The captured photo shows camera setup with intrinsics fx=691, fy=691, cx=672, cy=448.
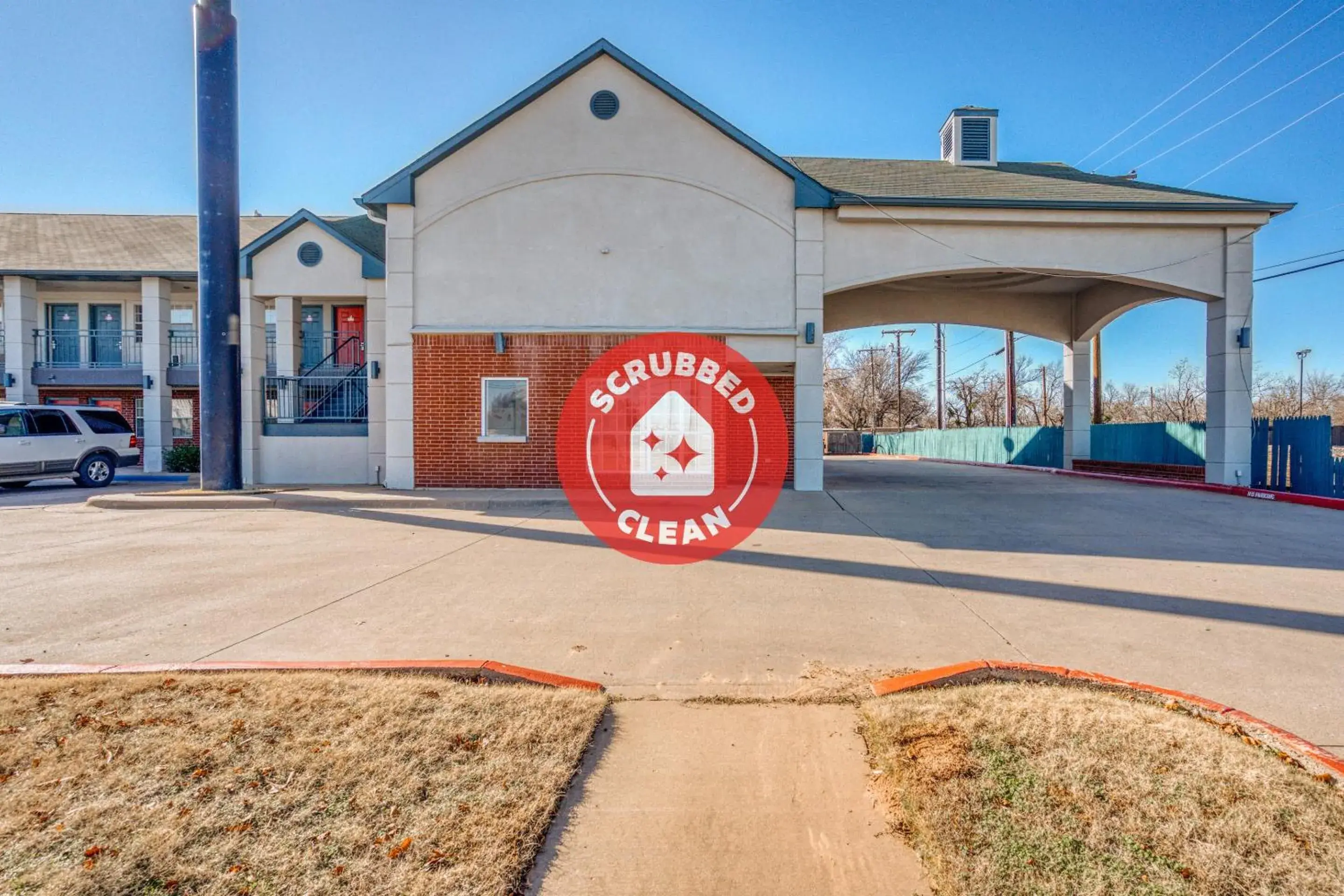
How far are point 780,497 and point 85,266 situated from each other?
72.1 ft

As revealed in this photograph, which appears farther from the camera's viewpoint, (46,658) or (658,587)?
(658,587)

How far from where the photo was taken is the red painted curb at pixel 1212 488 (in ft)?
42.2

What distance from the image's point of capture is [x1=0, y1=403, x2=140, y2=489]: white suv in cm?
1548

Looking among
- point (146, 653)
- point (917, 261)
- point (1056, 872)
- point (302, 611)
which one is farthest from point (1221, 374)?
point (146, 653)

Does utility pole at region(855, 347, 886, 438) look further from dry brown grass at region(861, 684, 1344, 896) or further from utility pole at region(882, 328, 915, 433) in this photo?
dry brown grass at region(861, 684, 1344, 896)

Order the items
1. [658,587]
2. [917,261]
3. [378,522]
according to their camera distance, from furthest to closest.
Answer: [917,261]
[378,522]
[658,587]

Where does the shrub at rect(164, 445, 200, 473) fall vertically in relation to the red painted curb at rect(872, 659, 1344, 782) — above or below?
above

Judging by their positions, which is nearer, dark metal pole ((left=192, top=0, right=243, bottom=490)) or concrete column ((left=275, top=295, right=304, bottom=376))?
dark metal pole ((left=192, top=0, right=243, bottom=490))

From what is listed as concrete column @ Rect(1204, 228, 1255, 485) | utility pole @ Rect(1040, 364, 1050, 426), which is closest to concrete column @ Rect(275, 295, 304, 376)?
concrete column @ Rect(1204, 228, 1255, 485)

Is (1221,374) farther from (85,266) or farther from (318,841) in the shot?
(85,266)

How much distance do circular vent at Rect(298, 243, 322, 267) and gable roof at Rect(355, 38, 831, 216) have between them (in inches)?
91.6

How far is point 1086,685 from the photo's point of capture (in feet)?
13.3

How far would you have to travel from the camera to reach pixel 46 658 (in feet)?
15.1

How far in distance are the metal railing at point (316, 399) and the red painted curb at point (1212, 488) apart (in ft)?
61.8
